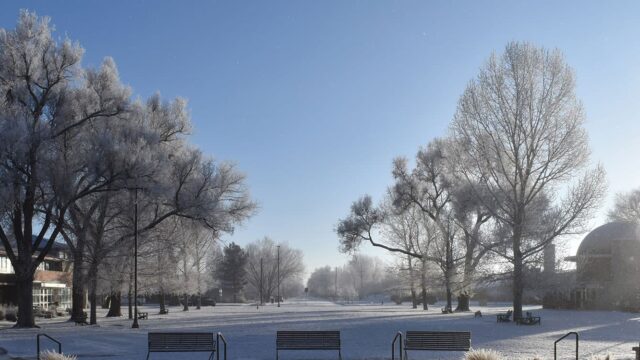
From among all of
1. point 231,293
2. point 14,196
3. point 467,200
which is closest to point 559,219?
point 467,200

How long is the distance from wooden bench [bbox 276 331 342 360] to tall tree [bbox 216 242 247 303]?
3917 inches

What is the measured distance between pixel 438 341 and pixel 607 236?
2127 inches

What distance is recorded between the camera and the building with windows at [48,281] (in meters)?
56.6

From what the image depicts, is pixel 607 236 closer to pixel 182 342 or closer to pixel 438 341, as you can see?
pixel 438 341

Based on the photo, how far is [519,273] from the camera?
41062 millimetres

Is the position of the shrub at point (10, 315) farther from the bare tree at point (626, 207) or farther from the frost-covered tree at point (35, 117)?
the bare tree at point (626, 207)

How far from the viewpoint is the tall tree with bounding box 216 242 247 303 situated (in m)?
118

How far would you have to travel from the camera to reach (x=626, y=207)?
294 feet

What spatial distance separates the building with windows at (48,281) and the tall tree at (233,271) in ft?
161

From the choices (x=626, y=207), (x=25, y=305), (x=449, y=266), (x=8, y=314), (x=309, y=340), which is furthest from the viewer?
(x=626, y=207)

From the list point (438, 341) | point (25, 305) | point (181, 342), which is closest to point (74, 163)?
point (25, 305)

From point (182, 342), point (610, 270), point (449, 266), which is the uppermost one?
point (449, 266)

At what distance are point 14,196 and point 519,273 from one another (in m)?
Result: 29.4

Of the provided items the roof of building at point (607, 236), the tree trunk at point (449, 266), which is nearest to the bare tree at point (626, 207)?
the roof of building at point (607, 236)
